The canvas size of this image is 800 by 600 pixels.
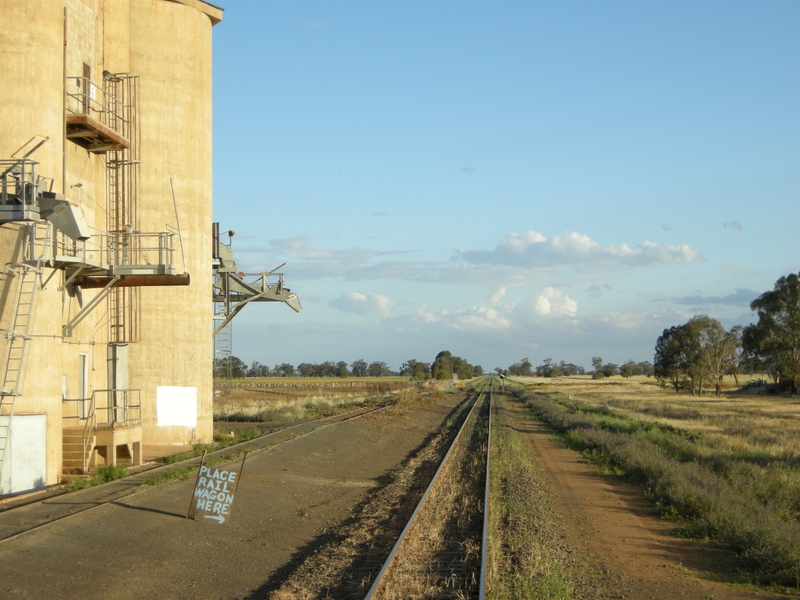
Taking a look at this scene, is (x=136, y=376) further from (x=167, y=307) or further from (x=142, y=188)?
(x=142, y=188)

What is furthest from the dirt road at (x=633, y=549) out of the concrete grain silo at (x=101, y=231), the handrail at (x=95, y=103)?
the handrail at (x=95, y=103)

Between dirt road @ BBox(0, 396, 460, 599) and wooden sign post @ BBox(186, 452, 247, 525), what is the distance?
203 mm

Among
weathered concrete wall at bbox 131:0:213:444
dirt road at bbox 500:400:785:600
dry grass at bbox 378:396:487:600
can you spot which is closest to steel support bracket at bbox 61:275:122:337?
weathered concrete wall at bbox 131:0:213:444

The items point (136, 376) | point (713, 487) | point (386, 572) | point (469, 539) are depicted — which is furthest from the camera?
point (136, 376)

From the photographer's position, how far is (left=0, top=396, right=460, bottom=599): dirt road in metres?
8.80

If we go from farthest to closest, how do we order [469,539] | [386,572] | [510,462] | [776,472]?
1. [510,462]
2. [776,472]
3. [469,539]
4. [386,572]

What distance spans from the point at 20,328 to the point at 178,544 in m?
6.22

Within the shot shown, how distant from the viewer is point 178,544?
10.8 metres

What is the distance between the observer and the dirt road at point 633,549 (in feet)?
28.6

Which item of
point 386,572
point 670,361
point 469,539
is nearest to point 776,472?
point 469,539

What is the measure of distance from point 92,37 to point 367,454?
14164 millimetres

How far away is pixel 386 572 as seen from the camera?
8797 mm

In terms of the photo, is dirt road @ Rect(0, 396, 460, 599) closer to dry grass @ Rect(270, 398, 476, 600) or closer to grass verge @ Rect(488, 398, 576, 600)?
dry grass @ Rect(270, 398, 476, 600)

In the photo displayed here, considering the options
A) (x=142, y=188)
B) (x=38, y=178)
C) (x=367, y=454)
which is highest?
(x=142, y=188)
